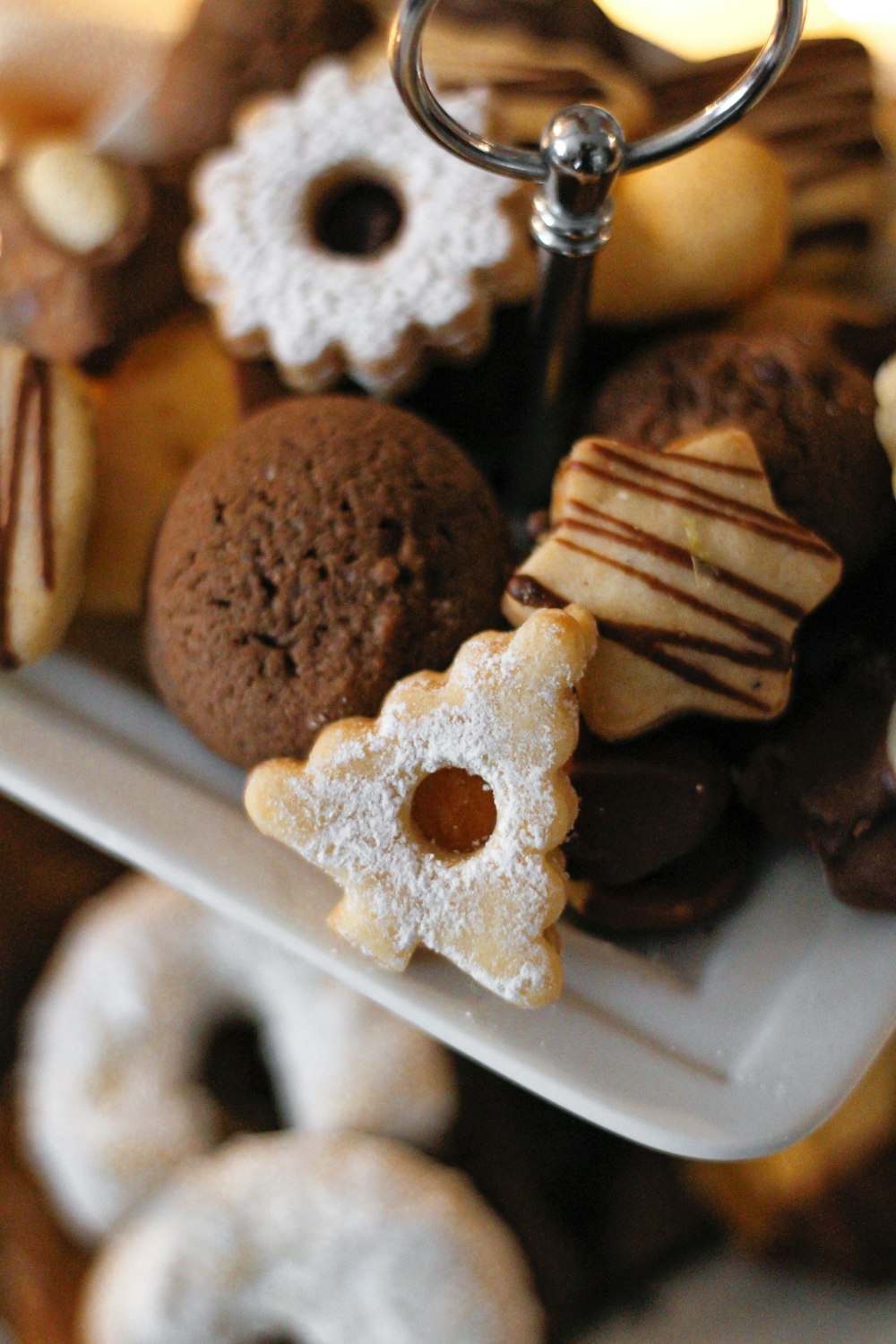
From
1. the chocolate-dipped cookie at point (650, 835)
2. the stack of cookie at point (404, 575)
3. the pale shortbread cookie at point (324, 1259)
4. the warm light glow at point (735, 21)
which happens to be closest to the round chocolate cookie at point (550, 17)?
the stack of cookie at point (404, 575)

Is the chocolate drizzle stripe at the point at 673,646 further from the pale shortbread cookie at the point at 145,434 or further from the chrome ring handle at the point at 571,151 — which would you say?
the pale shortbread cookie at the point at 145,434

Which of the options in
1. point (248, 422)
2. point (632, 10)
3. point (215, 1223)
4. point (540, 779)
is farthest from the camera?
point (632, 10)

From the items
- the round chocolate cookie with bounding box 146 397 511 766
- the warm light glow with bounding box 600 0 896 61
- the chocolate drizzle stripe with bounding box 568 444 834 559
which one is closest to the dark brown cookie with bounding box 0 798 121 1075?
→ the round chocolate cookie with bounding box 146 397 511 766

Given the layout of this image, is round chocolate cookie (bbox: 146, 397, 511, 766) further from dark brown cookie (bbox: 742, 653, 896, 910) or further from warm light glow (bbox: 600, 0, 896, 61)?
warm light glow (bbox: 600, 0, 896, 61)

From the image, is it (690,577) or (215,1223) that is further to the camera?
(215,1223)

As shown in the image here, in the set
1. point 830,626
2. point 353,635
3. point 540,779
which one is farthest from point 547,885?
point 830,626

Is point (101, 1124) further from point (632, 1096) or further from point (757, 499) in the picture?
point (757, 499)
